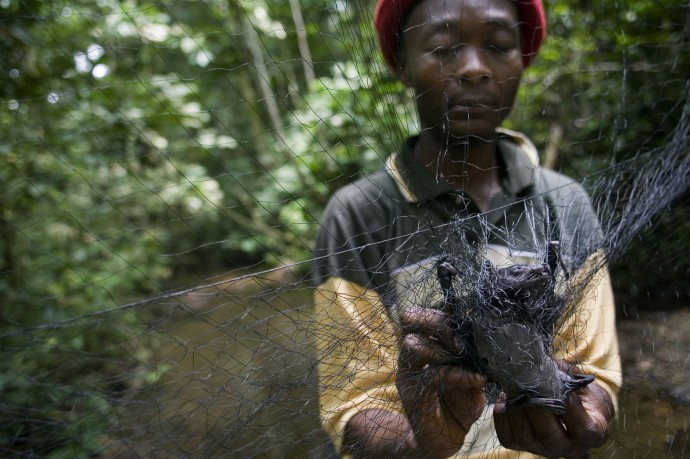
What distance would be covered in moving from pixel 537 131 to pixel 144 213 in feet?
10.0

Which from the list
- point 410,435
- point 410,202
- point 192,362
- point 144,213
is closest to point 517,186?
point 410,202

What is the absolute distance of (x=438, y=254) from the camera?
630 millimetres

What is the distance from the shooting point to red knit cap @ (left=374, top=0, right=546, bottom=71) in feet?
2.58

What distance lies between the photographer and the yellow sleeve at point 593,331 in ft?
2.13

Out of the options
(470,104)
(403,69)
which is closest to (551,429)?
(470,104)

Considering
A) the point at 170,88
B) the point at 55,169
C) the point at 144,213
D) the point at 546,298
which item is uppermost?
the point at 170,88

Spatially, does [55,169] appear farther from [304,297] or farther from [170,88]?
[304,297]

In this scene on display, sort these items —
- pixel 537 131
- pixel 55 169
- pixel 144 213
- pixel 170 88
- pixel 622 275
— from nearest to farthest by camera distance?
pixel 622 275 < pixel 537 131 < pixel 55 169 < pixel 170 88 < pixel 144 213

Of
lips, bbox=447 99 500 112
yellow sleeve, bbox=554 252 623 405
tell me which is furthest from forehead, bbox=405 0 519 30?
yellow sleeve, bbox=554 252 623 405

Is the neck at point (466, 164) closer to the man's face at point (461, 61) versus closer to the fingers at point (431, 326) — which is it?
the man's face at point (461, 61)

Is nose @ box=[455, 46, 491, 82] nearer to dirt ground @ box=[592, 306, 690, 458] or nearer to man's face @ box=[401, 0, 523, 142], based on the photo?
man's face @ box=[401, 0, 523, 142]

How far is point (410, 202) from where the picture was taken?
2.77 feet

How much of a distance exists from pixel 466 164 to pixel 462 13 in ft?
0.76

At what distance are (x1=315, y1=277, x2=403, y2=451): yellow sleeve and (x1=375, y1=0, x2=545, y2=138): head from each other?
0.29 meters
